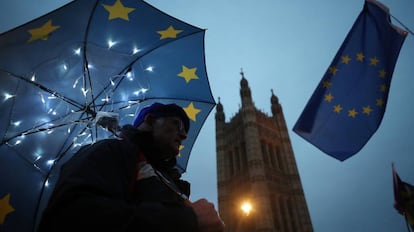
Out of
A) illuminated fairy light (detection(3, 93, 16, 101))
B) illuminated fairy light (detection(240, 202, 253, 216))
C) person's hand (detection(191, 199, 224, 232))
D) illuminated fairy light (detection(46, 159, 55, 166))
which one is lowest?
person's hand (detection(191, 199, 224, 232))

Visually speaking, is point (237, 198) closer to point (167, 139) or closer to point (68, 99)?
point (68, 99)

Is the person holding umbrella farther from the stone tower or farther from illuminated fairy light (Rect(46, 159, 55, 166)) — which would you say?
the stone tower

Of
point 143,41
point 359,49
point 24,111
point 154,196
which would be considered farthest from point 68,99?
point 359,49

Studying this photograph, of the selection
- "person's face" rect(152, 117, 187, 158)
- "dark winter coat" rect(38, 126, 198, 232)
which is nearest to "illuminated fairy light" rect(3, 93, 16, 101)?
"person's face" rect(152, 117, 187, 158)

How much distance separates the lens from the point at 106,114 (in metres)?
3.34

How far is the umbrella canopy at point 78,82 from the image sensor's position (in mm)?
3145

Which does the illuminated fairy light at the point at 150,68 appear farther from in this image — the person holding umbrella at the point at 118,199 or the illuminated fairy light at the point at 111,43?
the person holding umbrella at the point at 118,199

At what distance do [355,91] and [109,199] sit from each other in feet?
16.4

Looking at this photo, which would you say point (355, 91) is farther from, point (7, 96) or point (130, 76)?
point (7, 96)

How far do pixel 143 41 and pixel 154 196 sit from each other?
3.16m

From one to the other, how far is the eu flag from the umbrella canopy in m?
2.28

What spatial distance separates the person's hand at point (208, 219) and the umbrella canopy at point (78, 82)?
262 centimetres

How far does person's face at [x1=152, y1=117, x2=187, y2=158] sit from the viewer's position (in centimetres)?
149

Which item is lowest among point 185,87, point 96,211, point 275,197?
point 96,211
